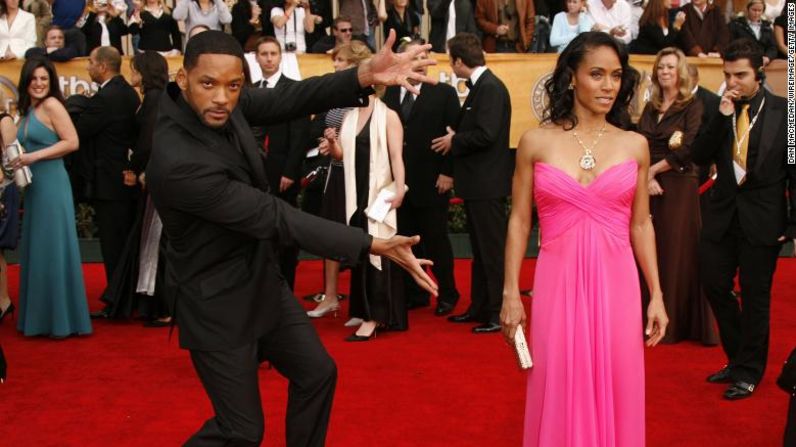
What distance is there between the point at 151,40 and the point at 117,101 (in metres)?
3.87

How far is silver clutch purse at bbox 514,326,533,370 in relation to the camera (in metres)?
4.13

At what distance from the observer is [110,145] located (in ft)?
27.3

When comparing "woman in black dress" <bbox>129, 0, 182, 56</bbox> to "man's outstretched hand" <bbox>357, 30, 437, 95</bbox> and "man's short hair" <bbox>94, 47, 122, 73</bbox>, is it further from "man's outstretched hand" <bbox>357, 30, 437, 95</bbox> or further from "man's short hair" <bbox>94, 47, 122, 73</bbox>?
"man's outstretched hand" <bbox>357, 30, 437, 95</bbox>

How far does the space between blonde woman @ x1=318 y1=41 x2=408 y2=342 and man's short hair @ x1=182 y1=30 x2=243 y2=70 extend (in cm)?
353

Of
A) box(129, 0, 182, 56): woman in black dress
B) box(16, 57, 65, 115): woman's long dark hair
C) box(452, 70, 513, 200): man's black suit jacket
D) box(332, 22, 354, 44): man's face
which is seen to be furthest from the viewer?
box(129, 0, 182, 56): woman in black dress

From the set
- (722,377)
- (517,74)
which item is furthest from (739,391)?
(517,74)

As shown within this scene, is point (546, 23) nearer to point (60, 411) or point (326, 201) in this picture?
point (326, 201)

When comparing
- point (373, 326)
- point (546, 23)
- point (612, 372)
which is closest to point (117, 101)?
point (373, 326)

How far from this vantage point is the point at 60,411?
5957 millimetres

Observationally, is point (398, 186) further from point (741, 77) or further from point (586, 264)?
point (586, 264)

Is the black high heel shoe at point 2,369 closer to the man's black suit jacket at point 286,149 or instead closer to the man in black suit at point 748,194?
the man's black suit jacket at point 286,149

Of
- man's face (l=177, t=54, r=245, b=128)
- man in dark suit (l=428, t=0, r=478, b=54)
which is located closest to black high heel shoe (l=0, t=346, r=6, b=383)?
man's face (l=177, t=54, r=245, b=128)

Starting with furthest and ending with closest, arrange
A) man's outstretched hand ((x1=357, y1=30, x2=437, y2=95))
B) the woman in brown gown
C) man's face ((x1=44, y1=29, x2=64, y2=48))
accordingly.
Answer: man's face ((x1=44, y1=29, x2=64, y2=48)), the woman in brown gown, man's outstretched hand ((x1=357, y1=30, x2=437, y2=95))

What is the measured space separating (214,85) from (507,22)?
30.8ft
